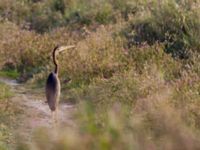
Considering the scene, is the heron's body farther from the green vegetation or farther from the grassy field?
the green vegetation

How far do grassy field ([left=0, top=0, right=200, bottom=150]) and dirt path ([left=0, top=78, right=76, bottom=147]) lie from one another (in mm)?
422

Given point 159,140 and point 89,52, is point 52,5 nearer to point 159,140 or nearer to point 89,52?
point 89,52

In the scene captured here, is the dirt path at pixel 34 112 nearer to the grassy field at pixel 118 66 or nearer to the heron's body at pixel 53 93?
the heron's body at pixel 53 93

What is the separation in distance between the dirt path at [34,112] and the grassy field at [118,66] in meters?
0.42

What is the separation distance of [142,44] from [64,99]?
2227 mm

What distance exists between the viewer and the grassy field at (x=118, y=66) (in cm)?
482

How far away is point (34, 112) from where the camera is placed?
42.4 ft

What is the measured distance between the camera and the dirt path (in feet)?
37.6

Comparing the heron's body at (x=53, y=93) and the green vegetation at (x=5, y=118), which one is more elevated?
the heron's body at (x=53, y=93)

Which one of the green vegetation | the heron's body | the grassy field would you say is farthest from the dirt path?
the grassy field

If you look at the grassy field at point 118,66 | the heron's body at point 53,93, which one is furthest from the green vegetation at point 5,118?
the grassy field at point 118,66

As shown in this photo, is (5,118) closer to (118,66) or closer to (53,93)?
(53,93)

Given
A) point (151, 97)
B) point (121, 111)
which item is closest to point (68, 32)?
point (151, 97)

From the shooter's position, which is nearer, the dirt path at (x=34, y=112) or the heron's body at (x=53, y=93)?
the heron's body at (x=53, y=93)
